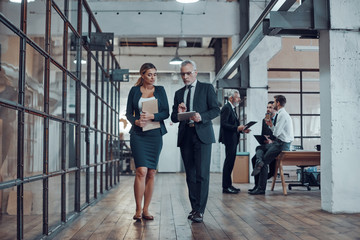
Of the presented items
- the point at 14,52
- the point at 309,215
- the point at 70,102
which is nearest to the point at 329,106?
the point at 309,215

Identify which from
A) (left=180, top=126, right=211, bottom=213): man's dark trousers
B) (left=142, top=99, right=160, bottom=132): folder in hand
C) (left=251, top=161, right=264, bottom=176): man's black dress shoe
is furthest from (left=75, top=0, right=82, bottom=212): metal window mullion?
(left=251, top=161, right=264, bottom=176): man's black dress shoe

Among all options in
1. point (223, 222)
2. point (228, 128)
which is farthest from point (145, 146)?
point (228, 128)

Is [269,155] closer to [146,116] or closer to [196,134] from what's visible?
[196,134]

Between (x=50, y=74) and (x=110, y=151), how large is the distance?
4792 mm

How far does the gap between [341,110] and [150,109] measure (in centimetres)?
204

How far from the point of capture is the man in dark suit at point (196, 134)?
13.9 feet

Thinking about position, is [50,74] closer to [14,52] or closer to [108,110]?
[14,52]

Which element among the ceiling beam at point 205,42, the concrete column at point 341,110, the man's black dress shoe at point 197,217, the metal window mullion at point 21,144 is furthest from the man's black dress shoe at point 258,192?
the ceiling beam at point 205,42

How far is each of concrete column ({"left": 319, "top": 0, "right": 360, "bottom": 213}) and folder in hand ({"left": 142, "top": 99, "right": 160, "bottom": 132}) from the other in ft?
6.13

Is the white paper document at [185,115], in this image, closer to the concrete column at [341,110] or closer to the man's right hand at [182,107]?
the man's right hand at [182,107]

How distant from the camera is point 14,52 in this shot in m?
2.74

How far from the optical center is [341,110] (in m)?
4.88

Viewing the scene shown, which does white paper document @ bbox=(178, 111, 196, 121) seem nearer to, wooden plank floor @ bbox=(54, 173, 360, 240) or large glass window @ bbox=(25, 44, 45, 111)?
wooden plank floor @ bbox=(54, 173, 360, 240)

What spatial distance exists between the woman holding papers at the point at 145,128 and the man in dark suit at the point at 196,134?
0.69 ft
